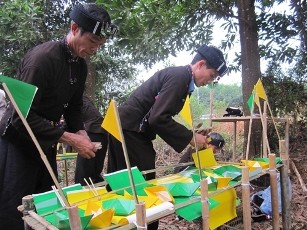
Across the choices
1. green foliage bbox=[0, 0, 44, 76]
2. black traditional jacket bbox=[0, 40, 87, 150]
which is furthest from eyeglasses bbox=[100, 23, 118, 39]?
green foliage bbox=[0, 0, 44, 76]

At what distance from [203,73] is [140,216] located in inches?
46.3

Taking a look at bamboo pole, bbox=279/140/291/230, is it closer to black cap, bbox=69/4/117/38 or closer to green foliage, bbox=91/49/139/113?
black cap, bbox=69/4/117/38

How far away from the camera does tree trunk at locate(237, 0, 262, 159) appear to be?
3910 mm

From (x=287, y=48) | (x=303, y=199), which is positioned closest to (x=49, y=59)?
(x=303, y=199)

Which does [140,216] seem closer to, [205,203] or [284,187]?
[205,203]

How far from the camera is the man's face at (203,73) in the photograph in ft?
6.73

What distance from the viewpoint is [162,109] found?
1.90 m

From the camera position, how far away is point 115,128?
4.24 feet

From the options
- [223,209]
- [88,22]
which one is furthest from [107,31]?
[223,209]

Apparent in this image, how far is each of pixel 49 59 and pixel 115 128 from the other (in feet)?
1.73

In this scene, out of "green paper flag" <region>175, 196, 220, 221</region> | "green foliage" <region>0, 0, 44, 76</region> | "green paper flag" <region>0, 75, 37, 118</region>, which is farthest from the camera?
"green foliage" <region>0, 0, 44, 76</region>

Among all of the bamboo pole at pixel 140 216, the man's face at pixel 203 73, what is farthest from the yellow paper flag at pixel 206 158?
the bamboo pole at pixel 140 216

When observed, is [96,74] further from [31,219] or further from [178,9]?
[31,219]

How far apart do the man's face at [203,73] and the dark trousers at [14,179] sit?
1082 mm
